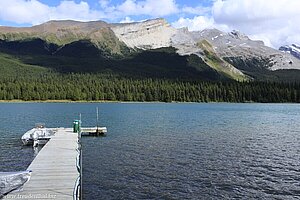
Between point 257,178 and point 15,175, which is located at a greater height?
point 15,175

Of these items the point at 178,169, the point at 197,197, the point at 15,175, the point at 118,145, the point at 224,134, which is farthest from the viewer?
the point at 224,134

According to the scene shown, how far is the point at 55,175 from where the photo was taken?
28.1 meters

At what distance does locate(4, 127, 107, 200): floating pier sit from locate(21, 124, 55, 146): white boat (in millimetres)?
8571

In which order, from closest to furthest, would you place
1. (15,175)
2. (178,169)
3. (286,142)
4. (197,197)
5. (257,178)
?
(15,175)
(197,197)
(257,178)
(178,169)
(286,142)

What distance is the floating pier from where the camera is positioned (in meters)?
22.9

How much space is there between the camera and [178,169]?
1451 inches

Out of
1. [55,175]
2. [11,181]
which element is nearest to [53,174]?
[55,175]

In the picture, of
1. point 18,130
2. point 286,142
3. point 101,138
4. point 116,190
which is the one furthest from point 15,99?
point 116,190

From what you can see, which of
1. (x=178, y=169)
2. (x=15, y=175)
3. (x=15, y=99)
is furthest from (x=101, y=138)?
(x=15, y=99)

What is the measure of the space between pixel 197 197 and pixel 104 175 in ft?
30.9

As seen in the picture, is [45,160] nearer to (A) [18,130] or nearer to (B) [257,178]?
(B) [257,178]

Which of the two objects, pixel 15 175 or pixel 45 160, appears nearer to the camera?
pixel 15 175

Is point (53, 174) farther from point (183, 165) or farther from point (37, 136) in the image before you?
point (37, 136)

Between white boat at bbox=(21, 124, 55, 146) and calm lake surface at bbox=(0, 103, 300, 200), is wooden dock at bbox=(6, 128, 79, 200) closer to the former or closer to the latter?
calm lake surface at bbox=(0, 103, 300, 200)
